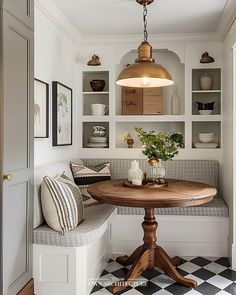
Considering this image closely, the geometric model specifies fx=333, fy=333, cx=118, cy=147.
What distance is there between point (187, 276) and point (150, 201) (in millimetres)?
1059

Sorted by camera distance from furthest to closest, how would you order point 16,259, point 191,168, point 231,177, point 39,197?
point 191,168
point 231,177
point 39,197
point 16,259

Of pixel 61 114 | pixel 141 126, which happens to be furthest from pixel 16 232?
pixel 141 126

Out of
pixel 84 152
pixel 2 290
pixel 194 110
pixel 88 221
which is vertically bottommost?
pixel 2 290

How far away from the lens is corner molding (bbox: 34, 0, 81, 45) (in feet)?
9.70

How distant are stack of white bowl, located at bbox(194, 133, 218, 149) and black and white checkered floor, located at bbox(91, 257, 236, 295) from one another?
4.45ft

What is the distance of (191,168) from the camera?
3922mm

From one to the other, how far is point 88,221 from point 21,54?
1.34m

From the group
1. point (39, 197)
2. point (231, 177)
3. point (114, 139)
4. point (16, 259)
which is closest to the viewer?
point (16, 259)

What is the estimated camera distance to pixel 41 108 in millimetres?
3027

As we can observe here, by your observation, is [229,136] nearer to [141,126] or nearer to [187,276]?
[141,126]

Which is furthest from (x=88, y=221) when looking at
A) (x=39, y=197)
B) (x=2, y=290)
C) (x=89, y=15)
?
(x=89, y=15)

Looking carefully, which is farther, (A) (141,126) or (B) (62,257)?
(A) (141,126)

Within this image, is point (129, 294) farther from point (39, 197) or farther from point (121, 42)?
point (121, 42)

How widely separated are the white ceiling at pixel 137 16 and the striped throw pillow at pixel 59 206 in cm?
170
